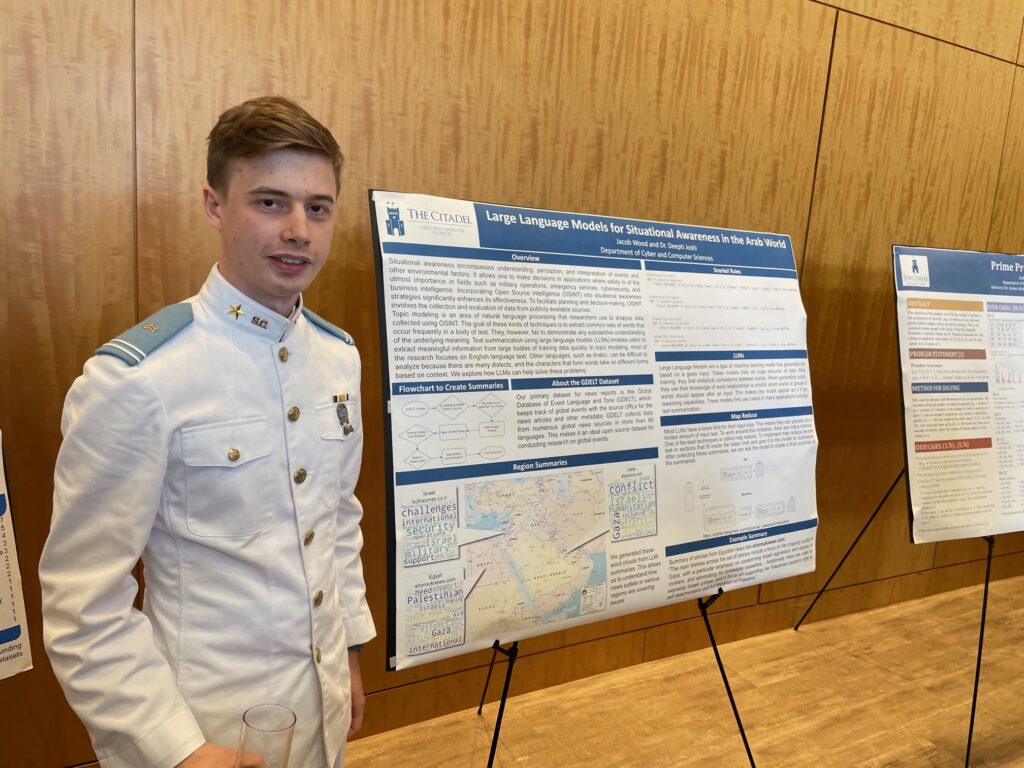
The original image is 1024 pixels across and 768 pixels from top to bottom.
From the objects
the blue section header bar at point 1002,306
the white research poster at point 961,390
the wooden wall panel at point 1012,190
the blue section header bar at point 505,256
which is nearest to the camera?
the blue section header bar at point 505,256

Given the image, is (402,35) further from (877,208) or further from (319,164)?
(877,208)

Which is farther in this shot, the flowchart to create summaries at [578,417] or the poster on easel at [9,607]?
the flowchart to create summaries at [578,417]

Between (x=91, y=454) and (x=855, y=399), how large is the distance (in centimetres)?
317

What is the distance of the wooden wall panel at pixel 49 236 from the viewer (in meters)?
1.70

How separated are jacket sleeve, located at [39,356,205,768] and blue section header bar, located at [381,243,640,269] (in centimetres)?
62

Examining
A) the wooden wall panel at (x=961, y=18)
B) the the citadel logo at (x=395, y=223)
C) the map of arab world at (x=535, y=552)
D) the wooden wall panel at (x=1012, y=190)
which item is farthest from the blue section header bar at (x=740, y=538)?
the wooden wall panel at (x=1012, y=190)

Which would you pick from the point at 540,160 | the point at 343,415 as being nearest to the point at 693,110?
the point at 540,160

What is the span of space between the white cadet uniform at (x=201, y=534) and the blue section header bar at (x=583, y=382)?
17.3 inches

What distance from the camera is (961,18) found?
3.28 meters

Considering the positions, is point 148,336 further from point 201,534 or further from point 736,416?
point 736,416

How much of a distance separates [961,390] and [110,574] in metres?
2.55

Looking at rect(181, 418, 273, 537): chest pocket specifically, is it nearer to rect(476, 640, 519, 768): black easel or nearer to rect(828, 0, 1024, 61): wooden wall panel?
rect(476, 640, 519, 768): black easel

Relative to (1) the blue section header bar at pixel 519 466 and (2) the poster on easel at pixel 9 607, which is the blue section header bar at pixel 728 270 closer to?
(1) the blue section header bar at pixel 519 466

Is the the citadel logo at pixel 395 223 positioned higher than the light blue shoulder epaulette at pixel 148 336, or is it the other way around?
the the citadel logo at pixel 395 223
